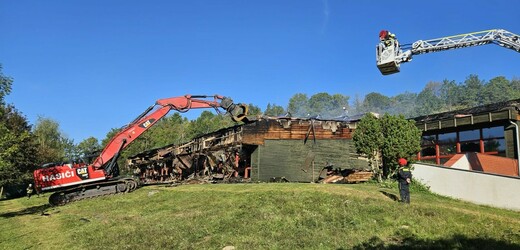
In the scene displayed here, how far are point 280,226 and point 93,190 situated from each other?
628 inches

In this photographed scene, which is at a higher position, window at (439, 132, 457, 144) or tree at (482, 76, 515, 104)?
tree at (482, 76, 515, 104)

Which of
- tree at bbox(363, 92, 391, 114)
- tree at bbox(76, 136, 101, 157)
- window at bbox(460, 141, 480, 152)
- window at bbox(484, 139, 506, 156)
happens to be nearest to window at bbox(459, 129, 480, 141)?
window at bbox(460, 141, 480, 152)

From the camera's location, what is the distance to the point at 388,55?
82.6ft

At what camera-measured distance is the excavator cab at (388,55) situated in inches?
986

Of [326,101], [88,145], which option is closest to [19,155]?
[88,145]

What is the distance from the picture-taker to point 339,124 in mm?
26844

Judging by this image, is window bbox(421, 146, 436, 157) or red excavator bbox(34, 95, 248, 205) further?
window bbox(421, 146, 436, 157)

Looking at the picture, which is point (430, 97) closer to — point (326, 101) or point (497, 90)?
point (497, 90)

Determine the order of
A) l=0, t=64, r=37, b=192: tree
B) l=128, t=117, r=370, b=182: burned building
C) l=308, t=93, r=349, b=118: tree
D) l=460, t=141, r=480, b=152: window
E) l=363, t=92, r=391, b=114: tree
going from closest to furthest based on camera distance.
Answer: l=460, t=141, r=480, b=152: window < l=128, t=117, r=370, b=182: burned building < l=0, t=64, r=37, b=192: tree < l=308, t=93, r=349, b=118: tree < l=363, t=92, r=391, b=114: tree

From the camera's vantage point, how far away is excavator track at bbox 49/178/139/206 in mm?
22203

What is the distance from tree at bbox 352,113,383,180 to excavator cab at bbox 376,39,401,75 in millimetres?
6539

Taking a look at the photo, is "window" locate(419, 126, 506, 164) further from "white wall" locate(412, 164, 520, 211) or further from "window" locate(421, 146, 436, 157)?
"white wall" locate(412, 164, 520, 211)

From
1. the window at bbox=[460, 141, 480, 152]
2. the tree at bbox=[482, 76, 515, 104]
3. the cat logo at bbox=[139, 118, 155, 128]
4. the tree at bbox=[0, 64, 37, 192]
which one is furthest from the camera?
the tree at bbox=[482, 76, 515, 104]

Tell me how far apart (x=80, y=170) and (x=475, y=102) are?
103869mm
